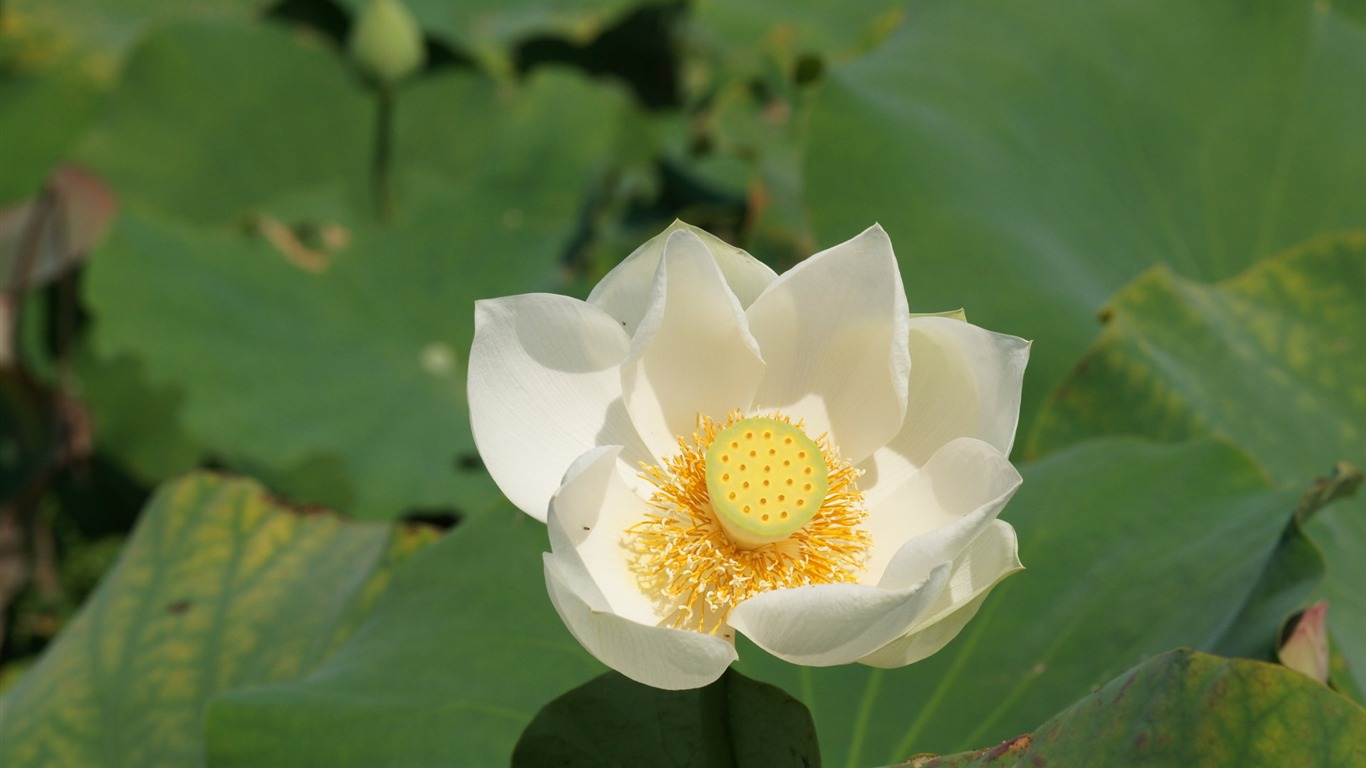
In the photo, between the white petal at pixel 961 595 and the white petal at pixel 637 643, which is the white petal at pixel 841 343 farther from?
the white petal at pixel 637 643

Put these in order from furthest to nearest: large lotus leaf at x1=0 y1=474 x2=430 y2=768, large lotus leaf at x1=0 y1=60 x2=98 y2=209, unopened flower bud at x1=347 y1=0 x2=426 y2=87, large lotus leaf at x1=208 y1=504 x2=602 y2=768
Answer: large lotus leaf at x1=0 y1=60 x2=98 y2=209 → unopened flower bud at x1=347 y1=0 x2=426 y2=87 → large lotus leaf at x1=0 y1=474 x2=430 y2=768 → large lotus leaf at x1=208 y1=504 x2=602 y2=768

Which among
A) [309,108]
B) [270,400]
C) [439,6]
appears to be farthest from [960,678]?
[439,6]

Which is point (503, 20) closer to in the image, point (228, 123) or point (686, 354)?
point (228, 123)

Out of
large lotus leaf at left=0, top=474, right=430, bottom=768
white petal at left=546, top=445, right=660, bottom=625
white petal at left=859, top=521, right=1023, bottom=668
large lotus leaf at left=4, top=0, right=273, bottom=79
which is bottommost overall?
large lotus leaf at left=4, top=0, right=273, bottom=79

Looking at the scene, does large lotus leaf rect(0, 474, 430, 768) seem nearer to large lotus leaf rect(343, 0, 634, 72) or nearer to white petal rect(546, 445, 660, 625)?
white petal rect(546, 445, 660, 625)

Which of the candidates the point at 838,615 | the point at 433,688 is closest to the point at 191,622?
the point at 433,688

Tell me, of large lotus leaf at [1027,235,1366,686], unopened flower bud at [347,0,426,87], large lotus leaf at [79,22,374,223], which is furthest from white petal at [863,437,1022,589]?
large lotus leaf at [79,22,374,223]
